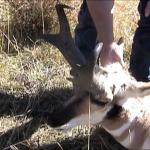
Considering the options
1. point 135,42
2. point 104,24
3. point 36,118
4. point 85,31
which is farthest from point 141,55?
point 104,24

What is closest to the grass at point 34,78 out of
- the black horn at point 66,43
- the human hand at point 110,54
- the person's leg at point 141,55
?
the person's leg at point 141,55

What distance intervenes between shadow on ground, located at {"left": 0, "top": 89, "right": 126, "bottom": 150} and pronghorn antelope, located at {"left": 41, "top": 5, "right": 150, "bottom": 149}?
1.06 ft

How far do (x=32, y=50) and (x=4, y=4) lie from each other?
23.3 inches

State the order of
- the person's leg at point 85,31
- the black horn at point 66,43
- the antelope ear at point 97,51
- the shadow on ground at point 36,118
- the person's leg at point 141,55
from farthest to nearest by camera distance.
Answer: the person's leg at point 85,31 → the person's leg at point 141,55 → the shadow on ground at point 36,118 → the black horn at point 66,43 → the antelope ear at point 97,51

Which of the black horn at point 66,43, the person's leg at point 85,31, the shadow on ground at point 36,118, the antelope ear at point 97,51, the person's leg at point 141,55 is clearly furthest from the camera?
the person's leg at point 85,31

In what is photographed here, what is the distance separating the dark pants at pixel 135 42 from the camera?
13.1ft

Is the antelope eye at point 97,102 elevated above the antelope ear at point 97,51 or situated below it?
below

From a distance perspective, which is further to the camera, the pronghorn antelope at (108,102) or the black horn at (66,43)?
the black horn at (66,43)

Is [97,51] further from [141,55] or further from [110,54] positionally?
[141,55]

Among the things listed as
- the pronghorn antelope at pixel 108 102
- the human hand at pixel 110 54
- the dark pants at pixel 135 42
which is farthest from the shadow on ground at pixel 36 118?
the human hand at pixel 110 54

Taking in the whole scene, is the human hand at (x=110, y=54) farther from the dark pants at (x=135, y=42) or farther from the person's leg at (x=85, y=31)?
the person's leg at (x=85, y=31)

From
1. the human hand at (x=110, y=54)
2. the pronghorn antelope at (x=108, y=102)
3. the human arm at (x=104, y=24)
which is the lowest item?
the pronghorn antelope at (x=108, y=102)

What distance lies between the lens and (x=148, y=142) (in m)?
3.24

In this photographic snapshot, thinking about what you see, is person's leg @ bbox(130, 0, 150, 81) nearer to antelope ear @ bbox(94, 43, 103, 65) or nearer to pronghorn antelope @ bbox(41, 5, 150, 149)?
pronghorn antelope @ bbox(41, 5, 150, 149)
